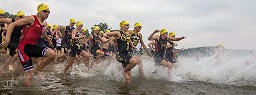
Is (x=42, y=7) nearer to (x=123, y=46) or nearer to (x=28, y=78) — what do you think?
(x=28, y=78)

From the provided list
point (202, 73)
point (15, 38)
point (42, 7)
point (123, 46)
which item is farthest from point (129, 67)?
point (202, 73)

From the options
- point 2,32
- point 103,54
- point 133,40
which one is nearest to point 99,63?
point 103,54

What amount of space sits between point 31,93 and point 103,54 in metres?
9.18

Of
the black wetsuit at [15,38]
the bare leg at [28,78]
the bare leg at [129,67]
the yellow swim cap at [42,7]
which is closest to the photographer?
the bare leg at [28,78]

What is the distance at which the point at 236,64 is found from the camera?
10.4 m

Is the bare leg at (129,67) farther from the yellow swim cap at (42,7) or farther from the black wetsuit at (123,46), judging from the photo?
the yellow swim cap at (42,7)

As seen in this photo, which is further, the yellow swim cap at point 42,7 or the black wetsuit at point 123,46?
the black wetsuit at point 123,46

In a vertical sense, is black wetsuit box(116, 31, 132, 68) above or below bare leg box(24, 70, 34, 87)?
above

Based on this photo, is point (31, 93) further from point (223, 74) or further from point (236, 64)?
point (236, 64)

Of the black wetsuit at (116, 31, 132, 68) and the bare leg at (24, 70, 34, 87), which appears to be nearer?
the bare leg at (24, 70, 34, 87)

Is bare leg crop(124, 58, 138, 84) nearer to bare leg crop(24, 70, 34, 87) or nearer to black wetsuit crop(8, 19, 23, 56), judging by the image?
bare leg crop(24, 70, 34, 87)

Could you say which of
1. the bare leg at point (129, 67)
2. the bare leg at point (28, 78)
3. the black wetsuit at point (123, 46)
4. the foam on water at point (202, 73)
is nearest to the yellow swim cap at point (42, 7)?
the bare leg at point (28, 78)

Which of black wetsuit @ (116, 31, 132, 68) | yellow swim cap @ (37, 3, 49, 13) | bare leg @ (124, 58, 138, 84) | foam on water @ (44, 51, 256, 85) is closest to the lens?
yellow swim cap @ (37, 3, 49, 13)

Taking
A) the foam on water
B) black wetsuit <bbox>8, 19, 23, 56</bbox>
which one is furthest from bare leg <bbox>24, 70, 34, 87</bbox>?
the foam on water
